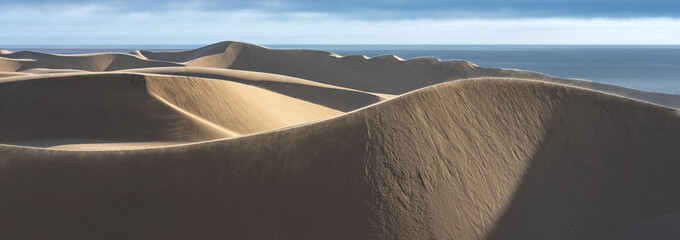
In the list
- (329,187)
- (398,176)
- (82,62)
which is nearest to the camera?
(329,187)

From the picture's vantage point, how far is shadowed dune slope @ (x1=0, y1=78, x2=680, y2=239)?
11352 millimetres

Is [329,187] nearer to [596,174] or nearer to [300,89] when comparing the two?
[596,174]

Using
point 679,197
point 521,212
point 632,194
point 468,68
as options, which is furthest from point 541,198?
point 468,68

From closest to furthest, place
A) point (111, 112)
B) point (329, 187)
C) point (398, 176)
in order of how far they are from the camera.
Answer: point (329, 187) < point (398, 176) < point (111, 112)

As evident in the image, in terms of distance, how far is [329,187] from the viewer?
11594 millimetres

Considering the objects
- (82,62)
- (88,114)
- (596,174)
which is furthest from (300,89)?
(82,62)

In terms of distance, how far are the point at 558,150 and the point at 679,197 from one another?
136 inches

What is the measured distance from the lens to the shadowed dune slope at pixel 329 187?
37.2 feet

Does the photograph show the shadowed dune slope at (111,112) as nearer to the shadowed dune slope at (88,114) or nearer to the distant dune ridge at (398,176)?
the shadowed dune slope at (88,114)

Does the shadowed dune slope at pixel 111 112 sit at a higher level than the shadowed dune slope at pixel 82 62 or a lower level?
higher

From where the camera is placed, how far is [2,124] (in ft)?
64.0

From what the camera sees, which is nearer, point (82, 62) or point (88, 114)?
point (88, 114)

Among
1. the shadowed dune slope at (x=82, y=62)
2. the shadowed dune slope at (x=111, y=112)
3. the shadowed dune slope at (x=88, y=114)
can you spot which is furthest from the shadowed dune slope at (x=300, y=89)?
the shadowed dune slope at (x=82, y=62)

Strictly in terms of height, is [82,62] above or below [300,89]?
below
